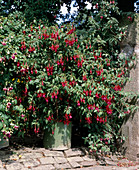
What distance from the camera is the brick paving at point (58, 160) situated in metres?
2.91

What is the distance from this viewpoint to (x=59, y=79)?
10.5 feet

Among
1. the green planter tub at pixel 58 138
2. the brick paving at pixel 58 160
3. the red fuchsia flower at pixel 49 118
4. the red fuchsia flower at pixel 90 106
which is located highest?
the red fuchsia flower at pixel 90 106

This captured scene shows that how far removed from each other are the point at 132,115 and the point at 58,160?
1.37 meters

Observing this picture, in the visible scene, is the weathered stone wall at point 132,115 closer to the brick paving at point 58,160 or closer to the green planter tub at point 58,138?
the brick paving at point 58,160

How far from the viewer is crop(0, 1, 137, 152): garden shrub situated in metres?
3.09

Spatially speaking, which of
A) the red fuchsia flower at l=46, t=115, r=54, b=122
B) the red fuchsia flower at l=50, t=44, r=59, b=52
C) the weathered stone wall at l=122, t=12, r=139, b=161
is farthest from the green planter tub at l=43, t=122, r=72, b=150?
the red fuchsia flower at l=50, t=44, r=59, b=52

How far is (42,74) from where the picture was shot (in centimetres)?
317

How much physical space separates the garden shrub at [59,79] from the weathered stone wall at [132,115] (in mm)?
118

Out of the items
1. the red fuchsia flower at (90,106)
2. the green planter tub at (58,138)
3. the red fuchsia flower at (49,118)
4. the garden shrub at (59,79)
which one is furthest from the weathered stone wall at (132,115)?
the red fuchsia flower at (49,118)

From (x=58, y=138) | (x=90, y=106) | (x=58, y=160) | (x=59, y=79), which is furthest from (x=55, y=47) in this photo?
(x=58, y=160)

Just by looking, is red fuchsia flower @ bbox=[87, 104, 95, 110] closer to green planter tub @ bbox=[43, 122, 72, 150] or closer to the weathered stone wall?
green planter tub @ bbox=[43, 122, 72, 150]

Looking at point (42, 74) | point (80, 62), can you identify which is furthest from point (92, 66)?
point (42, 74)

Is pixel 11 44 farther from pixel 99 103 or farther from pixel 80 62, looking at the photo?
pixel 99 103

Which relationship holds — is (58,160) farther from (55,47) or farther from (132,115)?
(55,47)
